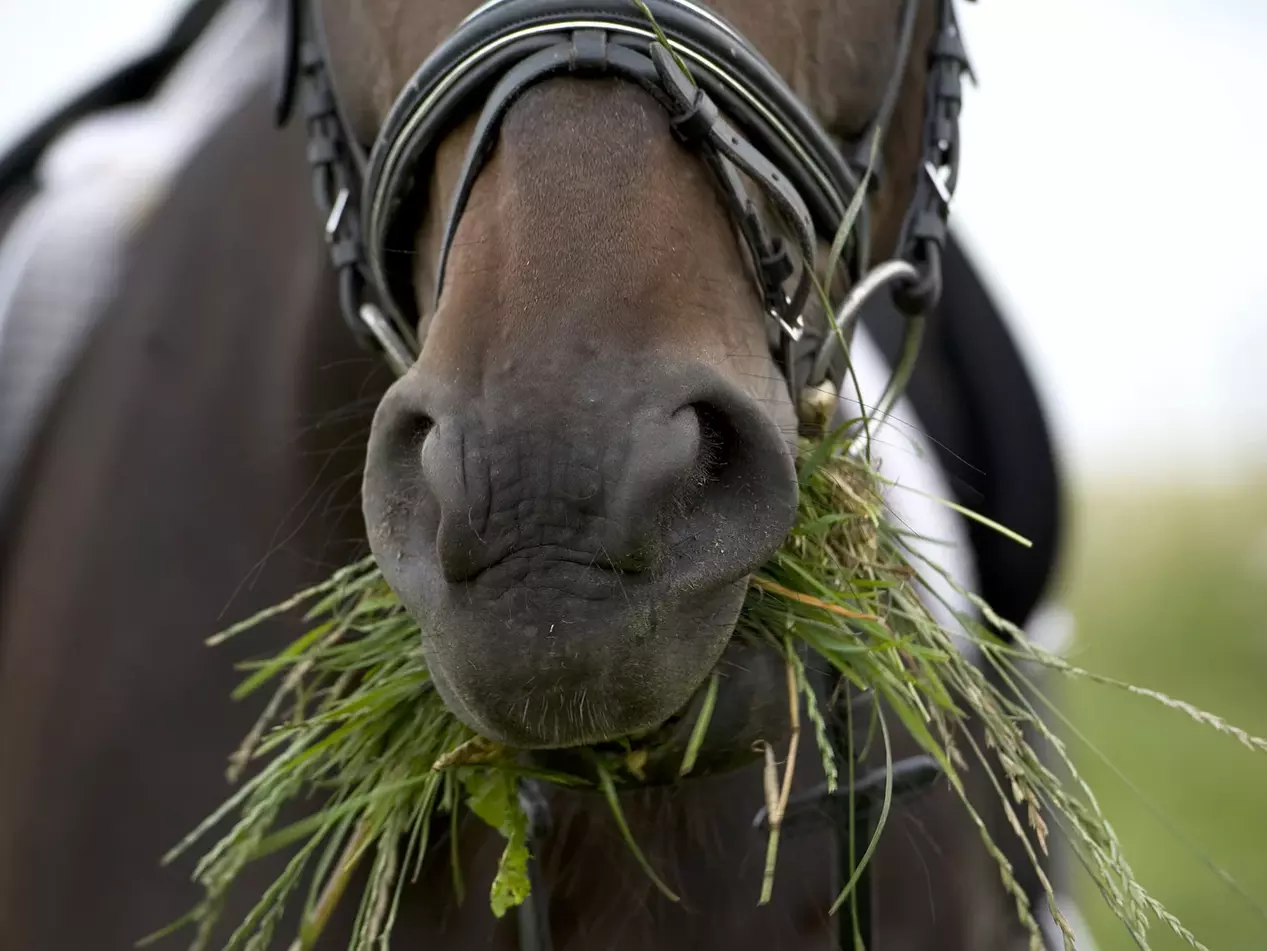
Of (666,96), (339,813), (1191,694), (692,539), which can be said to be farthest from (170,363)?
(1191,694)

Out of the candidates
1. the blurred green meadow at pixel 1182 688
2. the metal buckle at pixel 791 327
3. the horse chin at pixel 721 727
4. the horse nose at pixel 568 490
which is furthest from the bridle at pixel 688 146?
the blurred green meadow at pixel 1182 688

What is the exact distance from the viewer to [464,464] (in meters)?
0.99

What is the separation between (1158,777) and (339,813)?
5.69m

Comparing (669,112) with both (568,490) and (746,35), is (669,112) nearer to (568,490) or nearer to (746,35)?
(746,35)

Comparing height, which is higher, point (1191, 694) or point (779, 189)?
point (779, 189)

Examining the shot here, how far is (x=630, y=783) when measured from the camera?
1332 millimetres

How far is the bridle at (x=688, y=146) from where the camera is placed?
3.86 feet

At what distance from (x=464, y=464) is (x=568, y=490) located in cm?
9

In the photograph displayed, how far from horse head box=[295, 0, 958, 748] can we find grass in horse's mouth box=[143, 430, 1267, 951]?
8cm

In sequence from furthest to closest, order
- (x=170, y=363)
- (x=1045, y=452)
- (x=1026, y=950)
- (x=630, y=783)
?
(x=1045, y=452) < (x=1026, y=950) < (x=170, y=363) < (x=630, y=783)

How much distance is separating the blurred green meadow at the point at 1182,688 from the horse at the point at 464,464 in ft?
8.95

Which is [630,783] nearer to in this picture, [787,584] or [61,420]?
[787,584]

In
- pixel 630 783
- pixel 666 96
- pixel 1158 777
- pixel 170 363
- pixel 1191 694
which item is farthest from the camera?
pixel 1191 694

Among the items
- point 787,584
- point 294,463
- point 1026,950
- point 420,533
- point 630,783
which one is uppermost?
point 294,463
